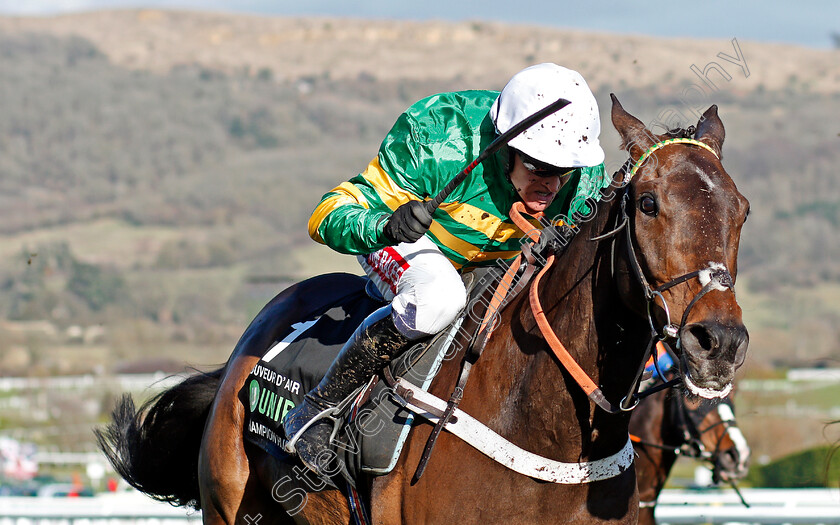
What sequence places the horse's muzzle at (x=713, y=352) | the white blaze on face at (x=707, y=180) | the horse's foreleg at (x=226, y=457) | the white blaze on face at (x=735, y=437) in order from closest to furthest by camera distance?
the horse's muzzle at (x=713, y=352)
the white blaze on face at (x=707, y=180)
the horse's foreleg at (x=226, y=457)
the white blaze on face at (x=735, y=437)

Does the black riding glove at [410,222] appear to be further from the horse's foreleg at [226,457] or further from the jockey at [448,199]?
the horse's foreleg at [226,457]

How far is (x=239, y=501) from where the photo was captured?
405 cm

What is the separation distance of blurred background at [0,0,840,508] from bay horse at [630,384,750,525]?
127 inches

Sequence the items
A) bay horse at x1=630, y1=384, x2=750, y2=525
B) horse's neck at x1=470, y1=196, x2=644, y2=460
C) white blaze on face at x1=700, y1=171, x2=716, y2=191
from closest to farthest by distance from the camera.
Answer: white blaze on face at x1=700, y1=171, x2=716, y2=191 → horse's neck at x1=470, y1=196, x2=644, y2=460 → bay horse at x1=630, y1=384, x2=750, y2=525

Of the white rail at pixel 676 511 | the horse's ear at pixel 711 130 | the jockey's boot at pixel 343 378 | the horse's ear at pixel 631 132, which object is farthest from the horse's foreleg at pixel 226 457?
the white rail at pixel 676 511

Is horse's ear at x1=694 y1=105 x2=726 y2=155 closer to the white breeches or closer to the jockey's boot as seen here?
the white breeches

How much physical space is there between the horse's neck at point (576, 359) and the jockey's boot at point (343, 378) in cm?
39

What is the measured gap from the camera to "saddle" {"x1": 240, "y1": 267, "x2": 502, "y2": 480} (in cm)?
318

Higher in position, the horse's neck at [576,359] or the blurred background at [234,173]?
the horse's neck at [576,359]

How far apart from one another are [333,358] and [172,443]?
1488 mm

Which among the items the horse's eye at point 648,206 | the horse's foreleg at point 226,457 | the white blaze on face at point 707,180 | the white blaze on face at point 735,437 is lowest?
the white blaze on face at point 735,437

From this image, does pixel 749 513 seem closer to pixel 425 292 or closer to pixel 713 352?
pixel 425 292

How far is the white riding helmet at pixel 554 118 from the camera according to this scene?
3076 mm

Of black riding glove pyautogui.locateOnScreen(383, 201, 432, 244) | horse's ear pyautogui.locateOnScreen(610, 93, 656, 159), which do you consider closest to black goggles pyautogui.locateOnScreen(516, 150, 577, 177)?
horse's ear pyautogui.locateOnScreen(610, 93, 656, 159)
